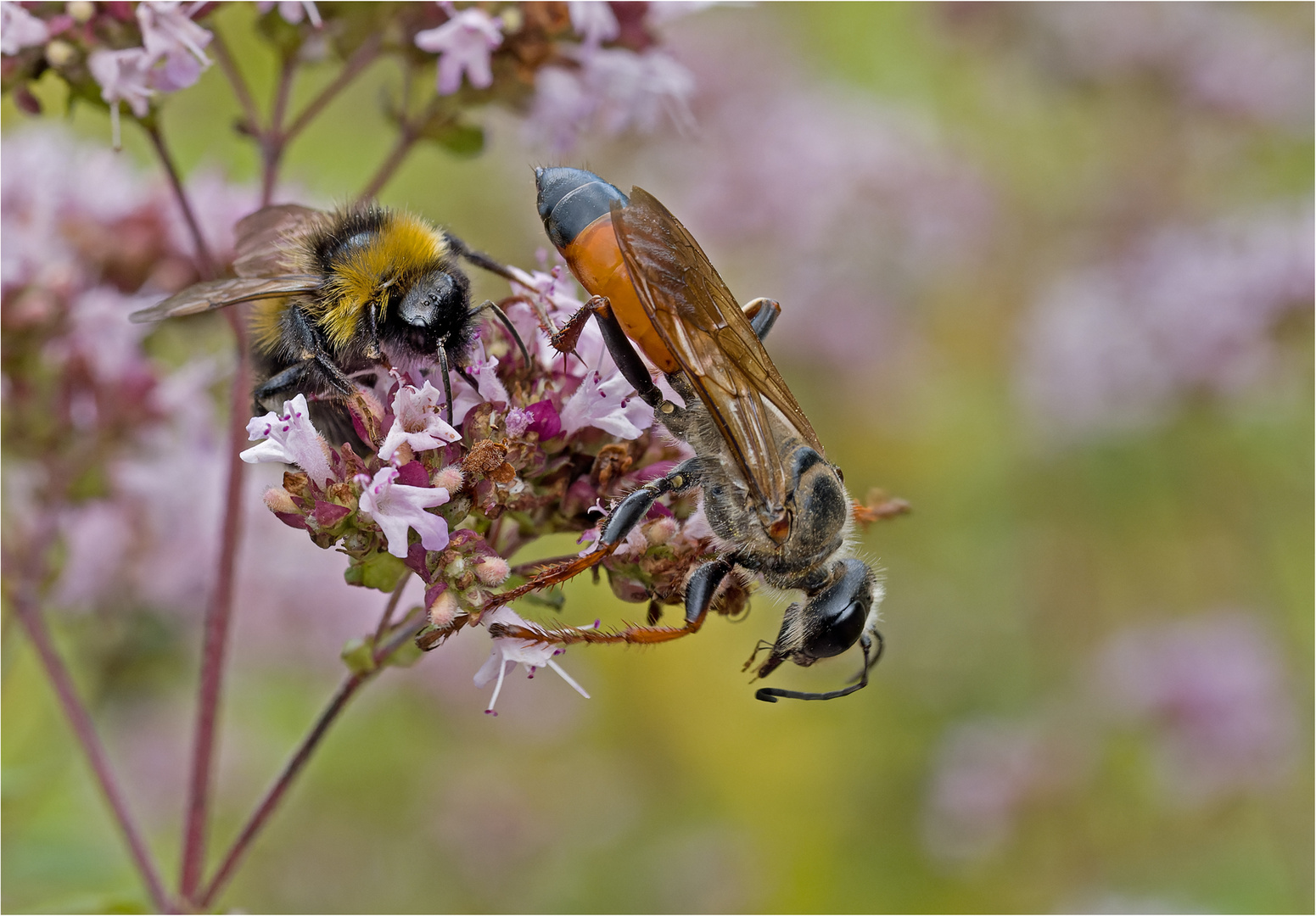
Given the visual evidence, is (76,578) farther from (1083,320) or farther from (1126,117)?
(1126,117)

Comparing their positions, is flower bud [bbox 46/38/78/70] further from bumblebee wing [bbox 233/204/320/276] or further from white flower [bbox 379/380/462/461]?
white flower [bbox 379/380/462/461]

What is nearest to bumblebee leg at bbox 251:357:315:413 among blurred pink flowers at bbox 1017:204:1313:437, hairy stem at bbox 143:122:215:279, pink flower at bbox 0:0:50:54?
hairy stem at bbox 143:122:215:279

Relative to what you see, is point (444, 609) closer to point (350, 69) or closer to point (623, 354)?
point (623, 354)

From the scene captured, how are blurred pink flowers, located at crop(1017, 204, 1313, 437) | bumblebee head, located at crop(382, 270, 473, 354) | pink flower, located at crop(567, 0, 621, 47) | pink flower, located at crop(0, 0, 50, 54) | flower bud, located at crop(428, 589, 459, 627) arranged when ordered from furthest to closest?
blurred pink flowers, located at crop(1017, 204, 1313, 437), pink flower, located at crop(567, 0, 621, 47), pink flower, located at crop(0, 0, 50, 54), bumblebee head, located at crop(382, 270, 473, 354), flower bud, located at crop(428, 589, 459, 627)

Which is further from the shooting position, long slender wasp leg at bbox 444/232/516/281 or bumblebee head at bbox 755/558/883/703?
long slender wasp leg at bbox 444/232/516/281

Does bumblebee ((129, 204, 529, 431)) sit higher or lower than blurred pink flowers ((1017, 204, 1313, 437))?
higher
